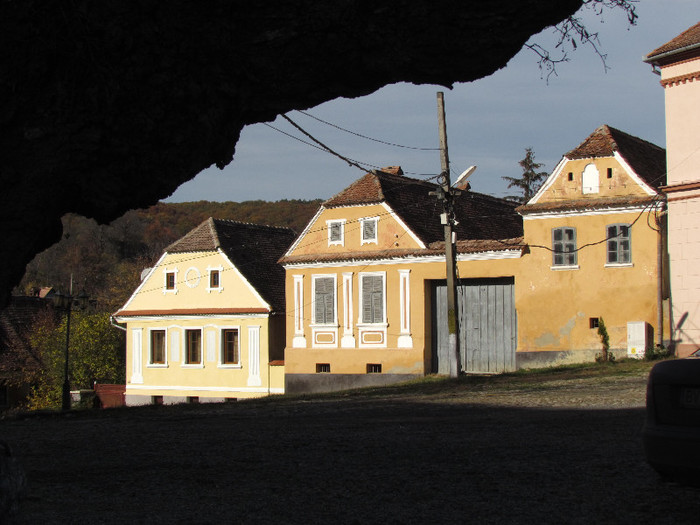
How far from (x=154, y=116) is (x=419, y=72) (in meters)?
1.97

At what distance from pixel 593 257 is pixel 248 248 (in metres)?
17.0

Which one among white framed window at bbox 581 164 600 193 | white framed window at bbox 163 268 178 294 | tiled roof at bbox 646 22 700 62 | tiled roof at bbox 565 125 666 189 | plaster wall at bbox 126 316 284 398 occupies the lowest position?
plaster wall at bbox 126 316 284 398

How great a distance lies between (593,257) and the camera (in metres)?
27.7

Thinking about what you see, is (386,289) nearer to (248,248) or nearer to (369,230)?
(369,230)

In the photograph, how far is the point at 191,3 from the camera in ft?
18.7

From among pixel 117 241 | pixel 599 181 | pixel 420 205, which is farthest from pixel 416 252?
pixel 117 241

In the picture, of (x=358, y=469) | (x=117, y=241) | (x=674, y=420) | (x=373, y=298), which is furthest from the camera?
(x=117, y=241)

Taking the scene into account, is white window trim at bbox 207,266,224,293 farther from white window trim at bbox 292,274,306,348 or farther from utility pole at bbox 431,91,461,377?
utility pole at bbox 431,91,461,377

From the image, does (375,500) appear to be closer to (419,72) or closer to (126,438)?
(419,72)

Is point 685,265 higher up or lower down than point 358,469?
higher up

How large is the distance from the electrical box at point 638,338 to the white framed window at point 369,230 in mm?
10543

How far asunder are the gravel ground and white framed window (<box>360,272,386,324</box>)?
59.2 ft

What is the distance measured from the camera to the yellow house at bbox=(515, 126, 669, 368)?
26656mm

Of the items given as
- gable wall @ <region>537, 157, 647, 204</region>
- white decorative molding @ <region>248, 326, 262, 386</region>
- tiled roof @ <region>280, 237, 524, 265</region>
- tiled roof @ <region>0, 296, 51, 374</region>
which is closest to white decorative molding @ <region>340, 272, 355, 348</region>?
tiled roof @ <region>280, 237, 524, 265</region>
